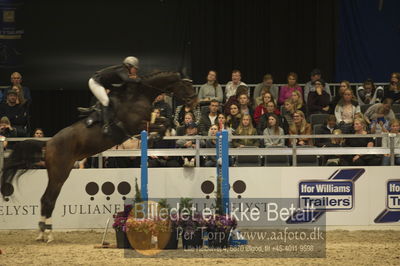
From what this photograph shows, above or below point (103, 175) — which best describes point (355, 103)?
above

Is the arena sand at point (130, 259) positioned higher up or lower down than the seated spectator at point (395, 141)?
lower down

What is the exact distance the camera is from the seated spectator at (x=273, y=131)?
40.2 feet

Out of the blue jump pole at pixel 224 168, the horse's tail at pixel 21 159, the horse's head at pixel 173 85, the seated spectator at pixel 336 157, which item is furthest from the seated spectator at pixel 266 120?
the horse's tail at pixel 21 159

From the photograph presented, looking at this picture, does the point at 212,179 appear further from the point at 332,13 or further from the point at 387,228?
the point at 332,13

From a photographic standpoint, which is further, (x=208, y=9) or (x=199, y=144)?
(x=208, y=9)

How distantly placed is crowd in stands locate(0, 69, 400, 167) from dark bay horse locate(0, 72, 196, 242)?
1126mm

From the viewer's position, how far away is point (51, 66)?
51.0ft

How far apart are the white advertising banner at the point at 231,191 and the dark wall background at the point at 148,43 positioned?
4.03 metres

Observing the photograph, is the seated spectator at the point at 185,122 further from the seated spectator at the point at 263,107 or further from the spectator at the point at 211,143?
the seated spectator at the point at 263,107

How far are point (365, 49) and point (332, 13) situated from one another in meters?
1.10

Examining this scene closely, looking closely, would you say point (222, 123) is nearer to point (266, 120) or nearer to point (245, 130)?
point (245, 130)

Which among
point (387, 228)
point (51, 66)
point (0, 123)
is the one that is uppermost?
point (51, 66)

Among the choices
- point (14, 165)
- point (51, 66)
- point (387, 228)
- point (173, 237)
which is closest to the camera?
point (173, 237)

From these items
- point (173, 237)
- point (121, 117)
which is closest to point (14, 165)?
point (121, 117)
